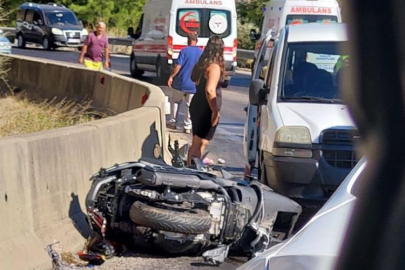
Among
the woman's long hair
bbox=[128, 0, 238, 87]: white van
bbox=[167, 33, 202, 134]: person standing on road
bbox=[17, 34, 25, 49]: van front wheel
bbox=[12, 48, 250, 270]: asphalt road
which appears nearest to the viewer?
bbox=[12, 48, 250, 270]: asphalt road

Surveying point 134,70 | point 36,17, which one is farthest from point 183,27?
point 36,17

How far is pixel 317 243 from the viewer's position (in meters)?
2.69

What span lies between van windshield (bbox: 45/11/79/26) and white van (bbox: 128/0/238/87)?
17.4 metres

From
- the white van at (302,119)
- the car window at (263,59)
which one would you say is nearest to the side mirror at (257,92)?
the white van at (302,119)

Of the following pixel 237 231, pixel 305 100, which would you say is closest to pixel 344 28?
pixel 237 231

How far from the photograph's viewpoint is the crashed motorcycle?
22.6 feet

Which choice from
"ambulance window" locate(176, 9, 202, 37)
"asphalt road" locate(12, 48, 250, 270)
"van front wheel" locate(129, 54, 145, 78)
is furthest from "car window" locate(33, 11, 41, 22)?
"ambulance window" locate(176, 9, 202, 37)

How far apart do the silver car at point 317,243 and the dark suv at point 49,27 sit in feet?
128

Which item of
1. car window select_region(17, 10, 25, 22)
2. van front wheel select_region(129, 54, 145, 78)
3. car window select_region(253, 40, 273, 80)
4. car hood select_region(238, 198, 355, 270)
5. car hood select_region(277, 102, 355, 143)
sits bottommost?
van front wheel select_region(129, 54, 145, 78)

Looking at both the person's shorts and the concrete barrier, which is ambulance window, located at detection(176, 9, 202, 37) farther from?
the concrete barrier

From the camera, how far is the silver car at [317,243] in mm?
2541

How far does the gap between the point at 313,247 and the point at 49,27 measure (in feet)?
133

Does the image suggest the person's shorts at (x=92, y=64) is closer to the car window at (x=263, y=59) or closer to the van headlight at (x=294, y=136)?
the car window at (x=263, y=59)

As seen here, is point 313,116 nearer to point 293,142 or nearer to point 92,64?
point 293,142
